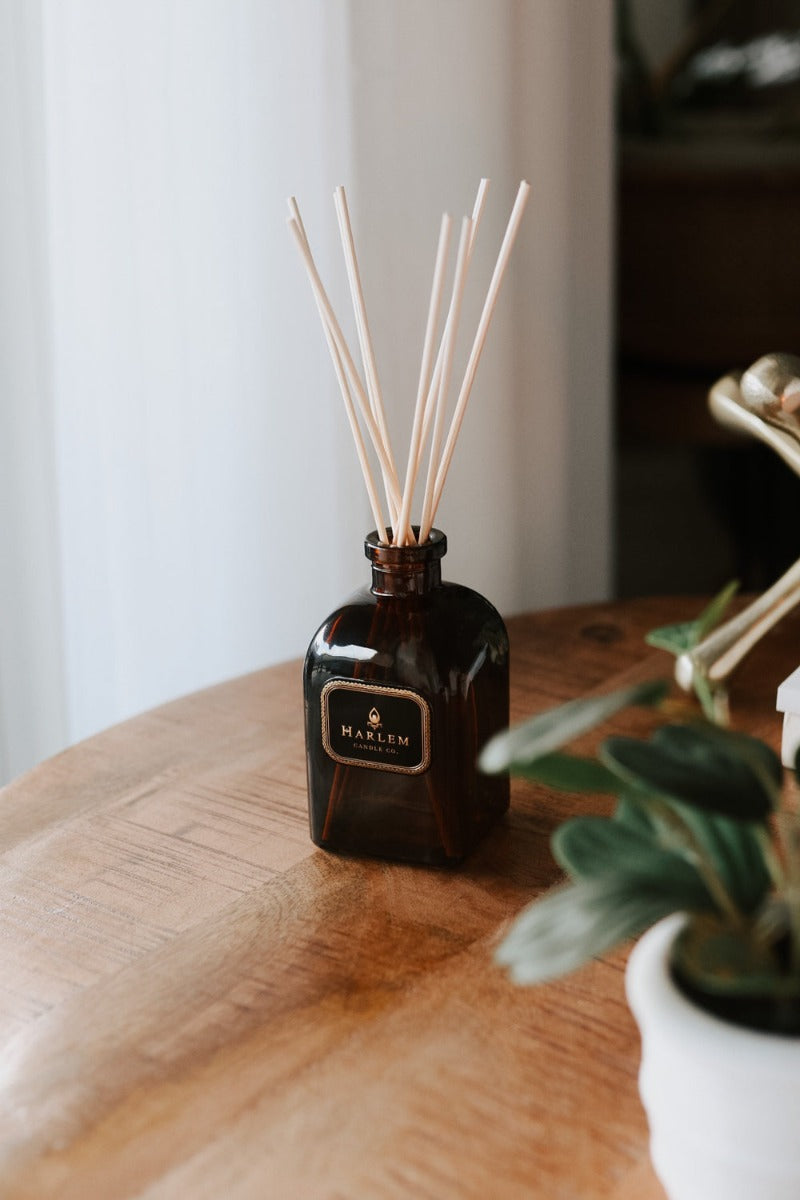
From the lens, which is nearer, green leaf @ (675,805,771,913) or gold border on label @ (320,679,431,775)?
green leaf @ (675,805,771,913)

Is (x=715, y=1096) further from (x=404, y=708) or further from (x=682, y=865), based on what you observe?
(x=404, y=708)

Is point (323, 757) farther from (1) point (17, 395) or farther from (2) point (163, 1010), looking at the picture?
(1) point (17, 395)

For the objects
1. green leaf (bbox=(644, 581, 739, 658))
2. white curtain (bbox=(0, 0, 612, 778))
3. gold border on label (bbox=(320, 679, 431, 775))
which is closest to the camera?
gold border on label (bbox=(320, 679, 431, 775))

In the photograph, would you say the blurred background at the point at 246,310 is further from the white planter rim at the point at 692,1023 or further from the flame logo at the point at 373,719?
the white planter rim at the point at 692,1023

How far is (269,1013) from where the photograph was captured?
1.79ft

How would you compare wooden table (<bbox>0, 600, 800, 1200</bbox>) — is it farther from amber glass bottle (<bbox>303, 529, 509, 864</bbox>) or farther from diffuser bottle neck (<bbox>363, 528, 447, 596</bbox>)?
diffuser bottle neck (<bbox>363, 528, 447, 596</bbox>)

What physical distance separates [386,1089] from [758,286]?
4.97 feet

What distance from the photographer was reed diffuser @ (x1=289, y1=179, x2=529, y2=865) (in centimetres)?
61

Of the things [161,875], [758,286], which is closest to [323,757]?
[161,875]

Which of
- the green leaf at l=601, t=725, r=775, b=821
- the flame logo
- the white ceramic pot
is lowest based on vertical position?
A: the white ceramic pot

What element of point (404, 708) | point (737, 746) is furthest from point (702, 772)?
point (404, 708)

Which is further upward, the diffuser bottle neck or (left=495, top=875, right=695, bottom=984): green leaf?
the diffuser bottle neck

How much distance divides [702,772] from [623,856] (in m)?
0.05

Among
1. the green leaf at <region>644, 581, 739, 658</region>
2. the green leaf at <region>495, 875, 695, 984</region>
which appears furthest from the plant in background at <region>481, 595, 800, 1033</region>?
the green leaf at <region>644, 581, 739, 658</region>
